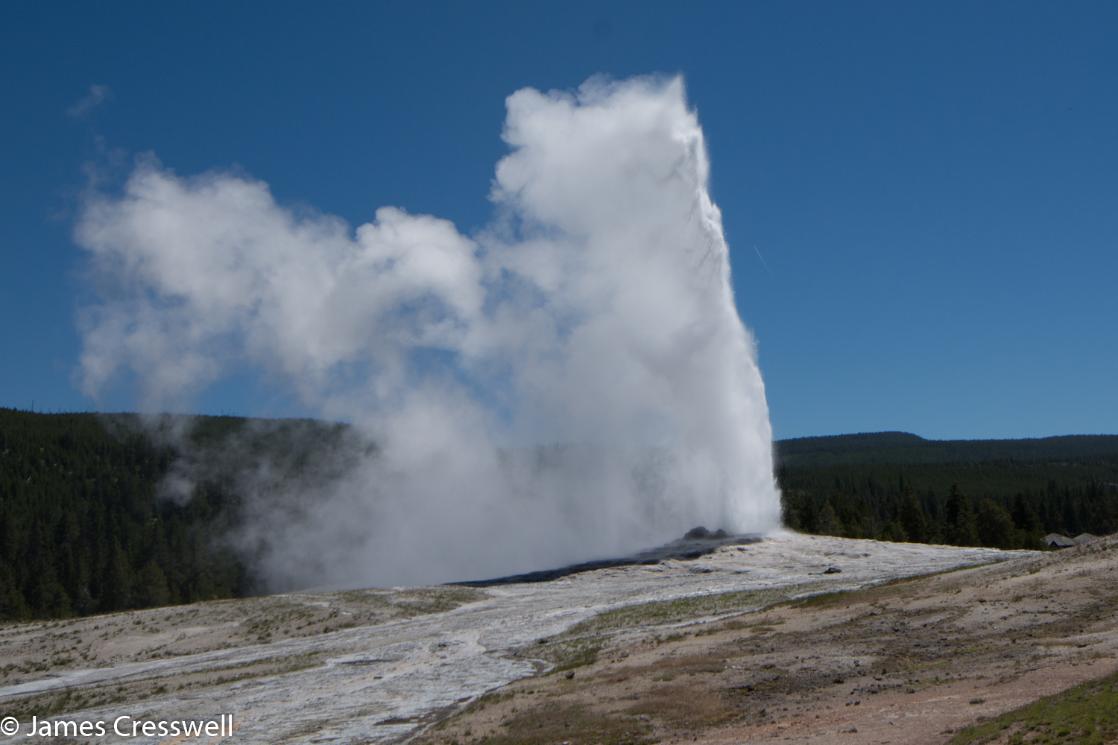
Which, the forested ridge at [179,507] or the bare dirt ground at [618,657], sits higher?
the forested ridge at [179,507]

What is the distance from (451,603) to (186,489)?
125 meters

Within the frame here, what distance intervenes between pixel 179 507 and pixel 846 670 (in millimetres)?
151218

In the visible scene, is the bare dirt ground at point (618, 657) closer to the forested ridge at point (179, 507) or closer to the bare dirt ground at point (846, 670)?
the bare dirt ground at point (846, 670)

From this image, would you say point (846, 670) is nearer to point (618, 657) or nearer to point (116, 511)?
point (618, 657)

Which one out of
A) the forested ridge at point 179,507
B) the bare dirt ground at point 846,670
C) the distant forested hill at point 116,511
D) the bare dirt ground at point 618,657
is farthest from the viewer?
the distant forested hill at point 116,511

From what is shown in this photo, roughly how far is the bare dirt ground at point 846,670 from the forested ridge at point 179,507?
58030 mm

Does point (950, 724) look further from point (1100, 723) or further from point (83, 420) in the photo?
point (83, 420)

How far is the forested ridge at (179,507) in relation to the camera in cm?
10038

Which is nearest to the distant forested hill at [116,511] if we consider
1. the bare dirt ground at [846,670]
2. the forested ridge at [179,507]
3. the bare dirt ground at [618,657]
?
the forested ridge at [179,507]

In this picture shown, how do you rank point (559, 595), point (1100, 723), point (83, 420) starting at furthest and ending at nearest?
point (83, 420) → point (559, 595) → point (1100, 723)

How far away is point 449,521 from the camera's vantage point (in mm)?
112750

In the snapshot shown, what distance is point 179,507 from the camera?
520 ft

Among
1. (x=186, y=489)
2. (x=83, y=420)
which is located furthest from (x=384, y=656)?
(x=83, y=420)

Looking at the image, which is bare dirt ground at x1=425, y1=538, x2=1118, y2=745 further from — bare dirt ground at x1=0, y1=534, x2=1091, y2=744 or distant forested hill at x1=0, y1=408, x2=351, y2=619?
distant forested hill at x1=0, y1=408, x2=351, y2=619
